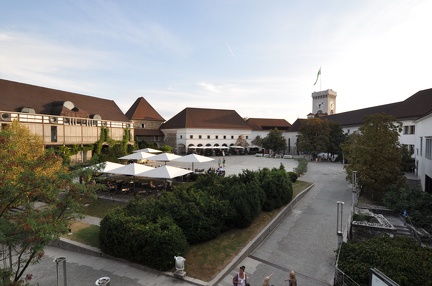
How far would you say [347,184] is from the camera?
24.0 m

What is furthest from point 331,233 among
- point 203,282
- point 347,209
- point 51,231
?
point 51,231

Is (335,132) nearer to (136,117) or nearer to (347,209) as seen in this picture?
(347,209)

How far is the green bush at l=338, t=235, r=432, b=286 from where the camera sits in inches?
277

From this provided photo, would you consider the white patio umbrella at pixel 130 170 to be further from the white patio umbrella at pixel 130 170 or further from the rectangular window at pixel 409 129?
the rectangular window at pixel 409 129

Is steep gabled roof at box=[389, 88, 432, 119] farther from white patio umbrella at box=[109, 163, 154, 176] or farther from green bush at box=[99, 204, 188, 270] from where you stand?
green bush at box=[99, 204, 188, 270]

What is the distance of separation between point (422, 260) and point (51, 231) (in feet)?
34.0

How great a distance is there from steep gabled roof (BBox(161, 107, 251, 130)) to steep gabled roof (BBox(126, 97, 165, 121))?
9.92ft

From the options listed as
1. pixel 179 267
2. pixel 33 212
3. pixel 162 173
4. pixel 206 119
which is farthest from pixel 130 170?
pixel 206 119

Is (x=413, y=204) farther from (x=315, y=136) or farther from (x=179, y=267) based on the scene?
(x=315, y=136)

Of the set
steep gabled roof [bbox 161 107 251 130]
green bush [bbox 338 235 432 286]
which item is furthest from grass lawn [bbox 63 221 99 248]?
steep gabled roof [bbox 161 107 251 130]

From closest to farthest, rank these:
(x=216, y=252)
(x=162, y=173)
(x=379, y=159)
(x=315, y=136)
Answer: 1. (x=216, y=252)
2. (x=162, y=173)
3. (x=379, y=159)
4. (x=315, y=136)

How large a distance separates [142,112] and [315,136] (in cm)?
3556

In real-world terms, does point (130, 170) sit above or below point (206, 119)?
below

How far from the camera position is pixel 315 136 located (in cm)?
4266
